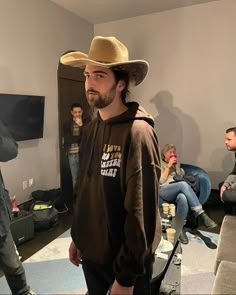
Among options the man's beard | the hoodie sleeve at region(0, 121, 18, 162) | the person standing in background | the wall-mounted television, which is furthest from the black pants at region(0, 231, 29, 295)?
the person standing in background

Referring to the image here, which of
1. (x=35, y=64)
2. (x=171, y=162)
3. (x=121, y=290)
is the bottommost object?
A: (x=121, y=290)

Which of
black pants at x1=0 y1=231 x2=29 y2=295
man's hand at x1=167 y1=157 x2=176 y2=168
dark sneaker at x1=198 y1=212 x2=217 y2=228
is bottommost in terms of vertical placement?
dark sneaker at x1=198 y1=212 x2=217 y2=228

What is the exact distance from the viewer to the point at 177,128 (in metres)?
3.92

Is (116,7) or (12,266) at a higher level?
(116,7)

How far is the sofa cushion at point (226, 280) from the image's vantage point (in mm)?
1256

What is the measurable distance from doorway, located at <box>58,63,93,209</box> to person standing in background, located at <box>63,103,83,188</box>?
0.51 feet

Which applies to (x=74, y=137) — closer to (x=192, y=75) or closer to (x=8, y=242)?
(x=192, y=75)

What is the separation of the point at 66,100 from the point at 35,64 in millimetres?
739

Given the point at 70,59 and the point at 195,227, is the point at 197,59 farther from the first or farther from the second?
the point at 70,59

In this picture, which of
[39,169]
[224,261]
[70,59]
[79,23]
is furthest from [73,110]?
[224,261]

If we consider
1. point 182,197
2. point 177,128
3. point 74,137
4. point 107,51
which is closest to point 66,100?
point 74,137

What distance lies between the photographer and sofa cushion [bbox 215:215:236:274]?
1.65 metres

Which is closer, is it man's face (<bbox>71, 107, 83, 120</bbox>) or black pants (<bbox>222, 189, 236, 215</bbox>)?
black pants (<bbox>222, 189, 236, 215</bbox>)

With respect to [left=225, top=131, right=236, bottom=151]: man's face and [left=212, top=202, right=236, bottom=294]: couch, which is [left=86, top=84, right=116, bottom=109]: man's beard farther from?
[left=225, top=131, right=236, bottom=151]: man's face
